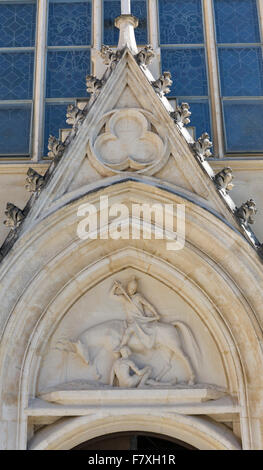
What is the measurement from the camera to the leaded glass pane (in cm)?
1091

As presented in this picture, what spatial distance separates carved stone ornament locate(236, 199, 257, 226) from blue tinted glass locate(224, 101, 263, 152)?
153cm

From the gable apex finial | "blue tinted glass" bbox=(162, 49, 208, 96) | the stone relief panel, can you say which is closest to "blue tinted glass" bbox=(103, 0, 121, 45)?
"blue tinted glass" bbox=(162, 49, 208, 96)

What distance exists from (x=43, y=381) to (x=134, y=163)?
2.62 meters

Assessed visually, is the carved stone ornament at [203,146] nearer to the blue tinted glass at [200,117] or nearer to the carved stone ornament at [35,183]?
the blue tinted glass at [200,117]

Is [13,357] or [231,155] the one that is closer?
[13,357]

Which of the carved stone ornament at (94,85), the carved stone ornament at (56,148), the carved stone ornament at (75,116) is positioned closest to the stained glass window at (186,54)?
the carved stone ornament at (94,85)

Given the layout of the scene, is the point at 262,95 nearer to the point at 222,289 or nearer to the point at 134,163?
the point at 134,163

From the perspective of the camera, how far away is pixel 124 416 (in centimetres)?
830

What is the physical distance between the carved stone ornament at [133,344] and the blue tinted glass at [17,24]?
423 cm

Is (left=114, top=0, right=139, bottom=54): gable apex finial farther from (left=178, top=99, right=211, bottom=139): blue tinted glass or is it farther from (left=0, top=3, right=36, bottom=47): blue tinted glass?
(left=0, top=3, right=36, bottom=47): blue tinted glass

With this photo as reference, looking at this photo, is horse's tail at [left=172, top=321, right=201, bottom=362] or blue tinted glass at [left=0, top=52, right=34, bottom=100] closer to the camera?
horse's tail at [left=172, top=321, right=201, bottom=362]

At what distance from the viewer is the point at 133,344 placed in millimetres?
8680

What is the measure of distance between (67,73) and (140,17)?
1338 millimetres
